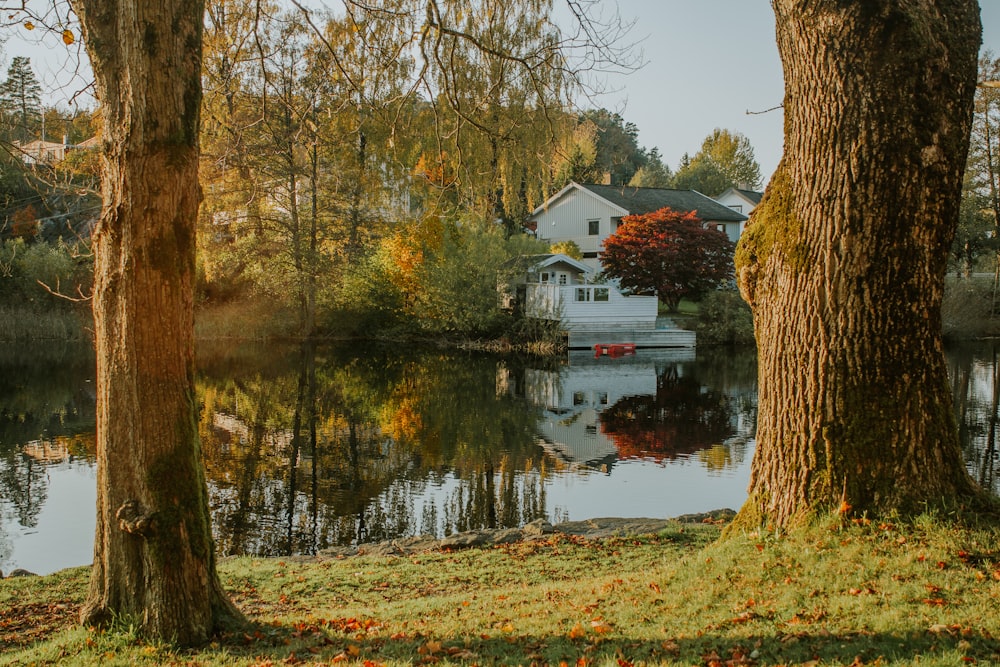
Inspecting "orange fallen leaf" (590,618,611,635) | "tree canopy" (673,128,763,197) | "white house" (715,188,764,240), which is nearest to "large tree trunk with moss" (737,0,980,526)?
"orange fallen leaf" (590,618,611,635)

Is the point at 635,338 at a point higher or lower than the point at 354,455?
higher

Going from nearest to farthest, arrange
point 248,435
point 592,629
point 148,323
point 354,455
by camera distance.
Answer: point 592,629 < point 148,323 < point 354,455 < point 248,435

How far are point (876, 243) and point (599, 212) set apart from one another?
4157 cm

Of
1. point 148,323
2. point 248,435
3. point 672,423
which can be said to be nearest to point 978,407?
point 672,423

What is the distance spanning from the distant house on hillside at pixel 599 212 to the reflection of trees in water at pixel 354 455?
74.8 feet

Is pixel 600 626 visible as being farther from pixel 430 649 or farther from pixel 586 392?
pixel 586 392

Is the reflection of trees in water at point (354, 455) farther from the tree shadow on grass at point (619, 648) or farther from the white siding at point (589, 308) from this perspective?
the white siding at point (589, 308)

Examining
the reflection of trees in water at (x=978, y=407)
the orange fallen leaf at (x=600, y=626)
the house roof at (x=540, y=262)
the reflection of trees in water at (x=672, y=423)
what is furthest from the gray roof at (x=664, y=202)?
the orange fallen leaf at (x=600, y=626)

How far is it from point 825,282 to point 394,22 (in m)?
4.60

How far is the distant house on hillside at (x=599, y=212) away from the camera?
149 ft

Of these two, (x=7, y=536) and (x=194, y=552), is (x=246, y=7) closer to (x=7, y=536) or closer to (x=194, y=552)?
(x=194, y=552)

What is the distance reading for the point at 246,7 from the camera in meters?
6.79

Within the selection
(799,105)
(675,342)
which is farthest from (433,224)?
(799,105)

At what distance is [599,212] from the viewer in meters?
46.2
